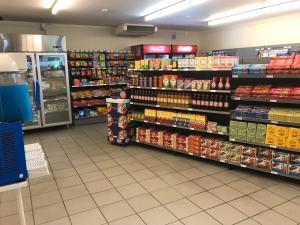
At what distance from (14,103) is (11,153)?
0.34 meters

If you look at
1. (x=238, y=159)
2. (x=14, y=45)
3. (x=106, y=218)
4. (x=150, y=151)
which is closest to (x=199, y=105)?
(x=238, y=159)

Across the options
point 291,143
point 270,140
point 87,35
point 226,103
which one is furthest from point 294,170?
point 87,35

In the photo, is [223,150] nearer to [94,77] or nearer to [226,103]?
[226,103]

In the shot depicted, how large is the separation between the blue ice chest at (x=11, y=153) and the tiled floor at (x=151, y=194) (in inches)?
60.9

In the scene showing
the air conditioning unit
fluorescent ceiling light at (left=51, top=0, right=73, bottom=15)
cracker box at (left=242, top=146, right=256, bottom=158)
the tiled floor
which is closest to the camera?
the tiled floor

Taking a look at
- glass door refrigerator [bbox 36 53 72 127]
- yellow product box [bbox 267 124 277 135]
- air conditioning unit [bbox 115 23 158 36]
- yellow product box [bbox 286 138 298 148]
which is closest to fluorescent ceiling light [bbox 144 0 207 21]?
air conditioning unit [bbox 115 23 158 36]

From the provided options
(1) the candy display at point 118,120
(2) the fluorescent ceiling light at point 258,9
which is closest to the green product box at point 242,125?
(1) the candy display at point 118,120

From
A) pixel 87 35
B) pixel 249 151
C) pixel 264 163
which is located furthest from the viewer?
pixel 87 35

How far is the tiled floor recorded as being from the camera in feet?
10.1

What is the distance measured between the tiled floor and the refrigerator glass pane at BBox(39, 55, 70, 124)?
2.43m

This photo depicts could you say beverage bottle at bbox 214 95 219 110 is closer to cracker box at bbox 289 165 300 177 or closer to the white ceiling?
cracker box at bbox 289 165 300 177

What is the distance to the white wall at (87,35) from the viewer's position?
7.55 meters

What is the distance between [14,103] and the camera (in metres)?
1.75

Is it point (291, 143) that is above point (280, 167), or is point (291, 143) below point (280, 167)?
above
